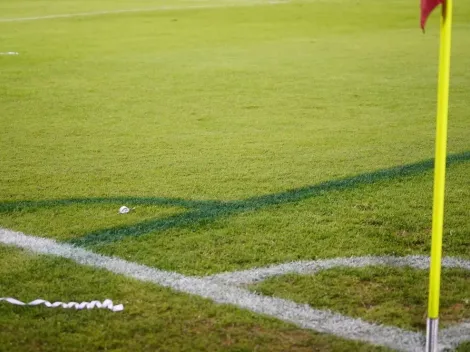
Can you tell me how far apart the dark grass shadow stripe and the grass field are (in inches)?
0.8

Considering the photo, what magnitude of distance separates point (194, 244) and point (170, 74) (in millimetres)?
6742

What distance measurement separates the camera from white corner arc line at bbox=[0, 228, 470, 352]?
2908 millimetres

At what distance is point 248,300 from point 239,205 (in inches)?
54.7

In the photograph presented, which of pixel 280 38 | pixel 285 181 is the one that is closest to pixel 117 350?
pixel 285 181

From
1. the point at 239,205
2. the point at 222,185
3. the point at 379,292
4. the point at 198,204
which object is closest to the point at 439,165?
the point at 379,292

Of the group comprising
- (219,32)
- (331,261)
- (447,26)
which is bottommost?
(219,32)

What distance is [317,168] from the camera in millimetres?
5438

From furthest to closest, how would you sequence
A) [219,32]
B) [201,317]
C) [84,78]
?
[219,32], [84,78], [201,317]

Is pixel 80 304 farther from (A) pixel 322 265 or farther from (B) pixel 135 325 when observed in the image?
(A) pixel 322 265

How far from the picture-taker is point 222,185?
5051 mm

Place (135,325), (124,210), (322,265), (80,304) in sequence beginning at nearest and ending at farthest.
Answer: (135,325)
(80,304)
(322,265)
(124,210)

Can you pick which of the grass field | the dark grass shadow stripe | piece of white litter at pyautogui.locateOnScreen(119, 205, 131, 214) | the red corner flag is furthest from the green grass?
the red corner flag

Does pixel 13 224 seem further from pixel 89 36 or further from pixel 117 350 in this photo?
pixel 89 36

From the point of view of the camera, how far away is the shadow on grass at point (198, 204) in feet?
13.6
